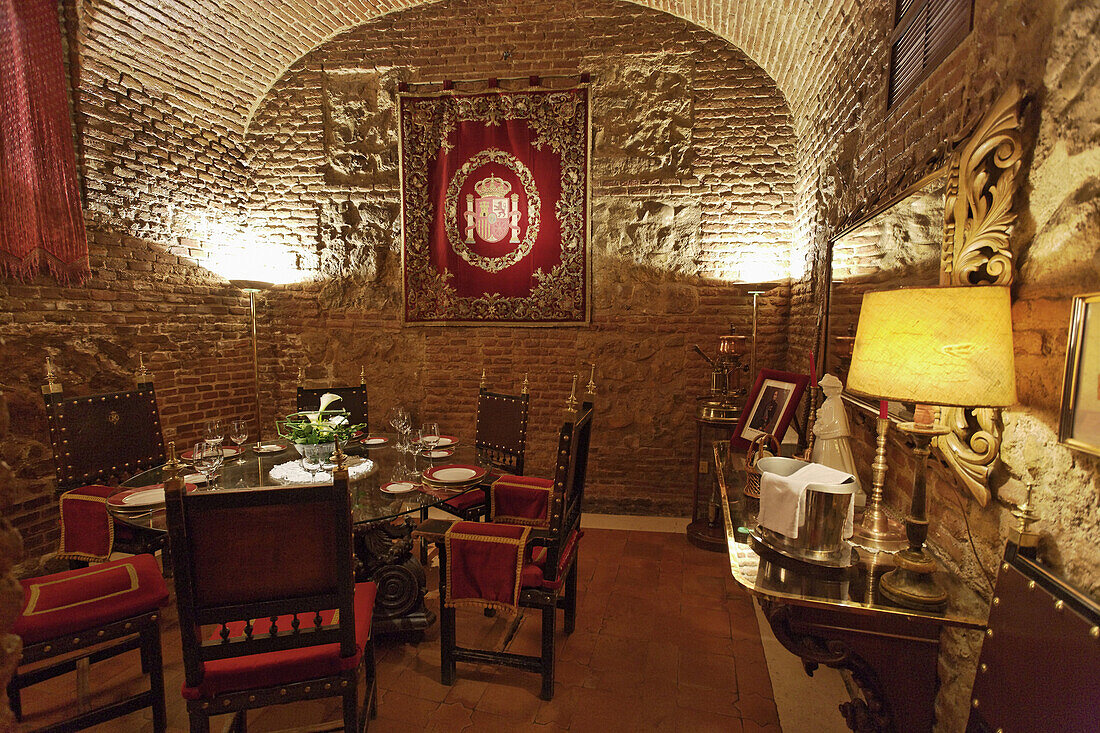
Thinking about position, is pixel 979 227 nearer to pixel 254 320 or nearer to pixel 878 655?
pixel 878 655

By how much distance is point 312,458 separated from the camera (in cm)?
257

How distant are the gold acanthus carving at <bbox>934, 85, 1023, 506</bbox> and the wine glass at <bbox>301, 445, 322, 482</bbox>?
249 centimetres

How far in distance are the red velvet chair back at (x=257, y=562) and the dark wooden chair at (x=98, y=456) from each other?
1395 mm

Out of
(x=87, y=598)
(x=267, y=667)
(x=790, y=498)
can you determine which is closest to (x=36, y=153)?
(x=87, y=598)

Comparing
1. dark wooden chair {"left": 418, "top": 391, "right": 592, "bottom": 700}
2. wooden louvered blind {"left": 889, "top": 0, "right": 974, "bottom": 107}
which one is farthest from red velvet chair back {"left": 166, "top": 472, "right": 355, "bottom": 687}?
wooden louvered blind {"left": 889, "top": 0, "right": 974, "bottom": 107}

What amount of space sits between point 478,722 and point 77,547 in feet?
6.79

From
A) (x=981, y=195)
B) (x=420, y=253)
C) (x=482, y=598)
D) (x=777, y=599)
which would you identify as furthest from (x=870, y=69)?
(x=420, y=253)

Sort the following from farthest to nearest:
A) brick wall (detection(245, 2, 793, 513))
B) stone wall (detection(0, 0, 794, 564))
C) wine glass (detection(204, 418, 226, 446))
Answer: brick wall (detection(245, 2, 793, 513)) → stone wall (detection(0, 0, 794, 564)) → wine glass (detection(204, 418, 226, 446))

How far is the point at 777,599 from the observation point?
1432 mm

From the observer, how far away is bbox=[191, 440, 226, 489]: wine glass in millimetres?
2357

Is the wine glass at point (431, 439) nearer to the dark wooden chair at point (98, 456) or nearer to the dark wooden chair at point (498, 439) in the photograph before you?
the dark wooden chair at point (498, 439)

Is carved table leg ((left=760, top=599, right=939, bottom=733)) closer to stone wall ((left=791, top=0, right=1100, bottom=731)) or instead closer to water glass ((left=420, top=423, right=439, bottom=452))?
stone wall ((left=791, top=0, right=1100, bottom=731))

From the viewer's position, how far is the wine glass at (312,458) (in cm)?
254

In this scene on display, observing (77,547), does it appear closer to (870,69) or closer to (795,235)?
(870,69)
